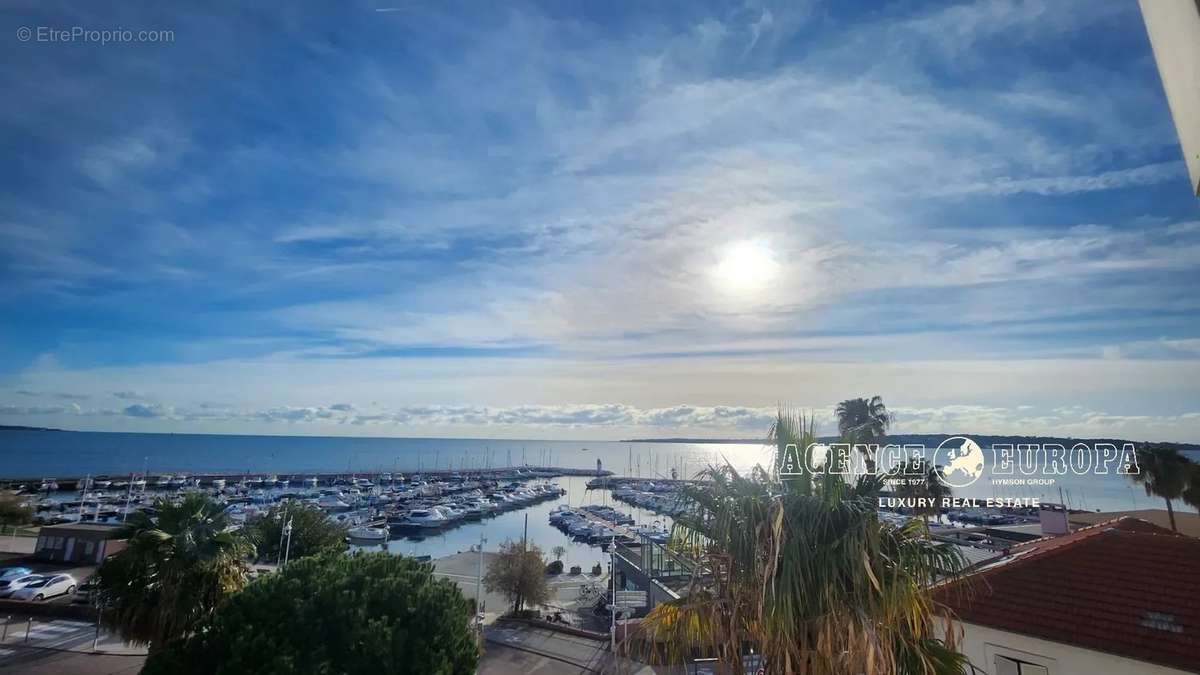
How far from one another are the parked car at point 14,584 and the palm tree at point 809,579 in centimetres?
3103

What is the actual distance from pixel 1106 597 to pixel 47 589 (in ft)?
114

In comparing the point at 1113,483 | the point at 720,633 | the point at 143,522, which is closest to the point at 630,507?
the point at 143,522

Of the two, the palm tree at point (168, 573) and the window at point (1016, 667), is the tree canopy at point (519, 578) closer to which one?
the palm tree at point (168, 573)

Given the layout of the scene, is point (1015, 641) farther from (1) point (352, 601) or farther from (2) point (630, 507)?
(2) point (630, 507)

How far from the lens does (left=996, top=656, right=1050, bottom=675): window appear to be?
970 centimetres

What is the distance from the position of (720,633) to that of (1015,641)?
7328 millimetres

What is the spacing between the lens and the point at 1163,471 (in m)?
27.6

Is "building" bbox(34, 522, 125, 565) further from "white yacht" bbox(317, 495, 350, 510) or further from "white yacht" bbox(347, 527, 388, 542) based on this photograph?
"white yacht" bbox(317, 495, 350, 510)

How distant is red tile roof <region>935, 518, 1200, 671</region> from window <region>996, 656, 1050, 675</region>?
0.54 m

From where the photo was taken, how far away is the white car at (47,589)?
2364cm

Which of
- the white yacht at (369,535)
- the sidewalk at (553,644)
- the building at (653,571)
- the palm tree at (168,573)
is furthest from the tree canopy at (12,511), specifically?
the building at (653,571)

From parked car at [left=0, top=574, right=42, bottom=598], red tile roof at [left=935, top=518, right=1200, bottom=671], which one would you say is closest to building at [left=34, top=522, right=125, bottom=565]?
parked car at [left=0, top=574, right=42, bottom=598]

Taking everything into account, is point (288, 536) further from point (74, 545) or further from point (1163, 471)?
point (1163, 471)

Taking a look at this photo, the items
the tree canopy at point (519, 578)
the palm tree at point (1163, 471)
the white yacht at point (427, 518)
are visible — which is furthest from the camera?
the white yacht at point (427, 518)
